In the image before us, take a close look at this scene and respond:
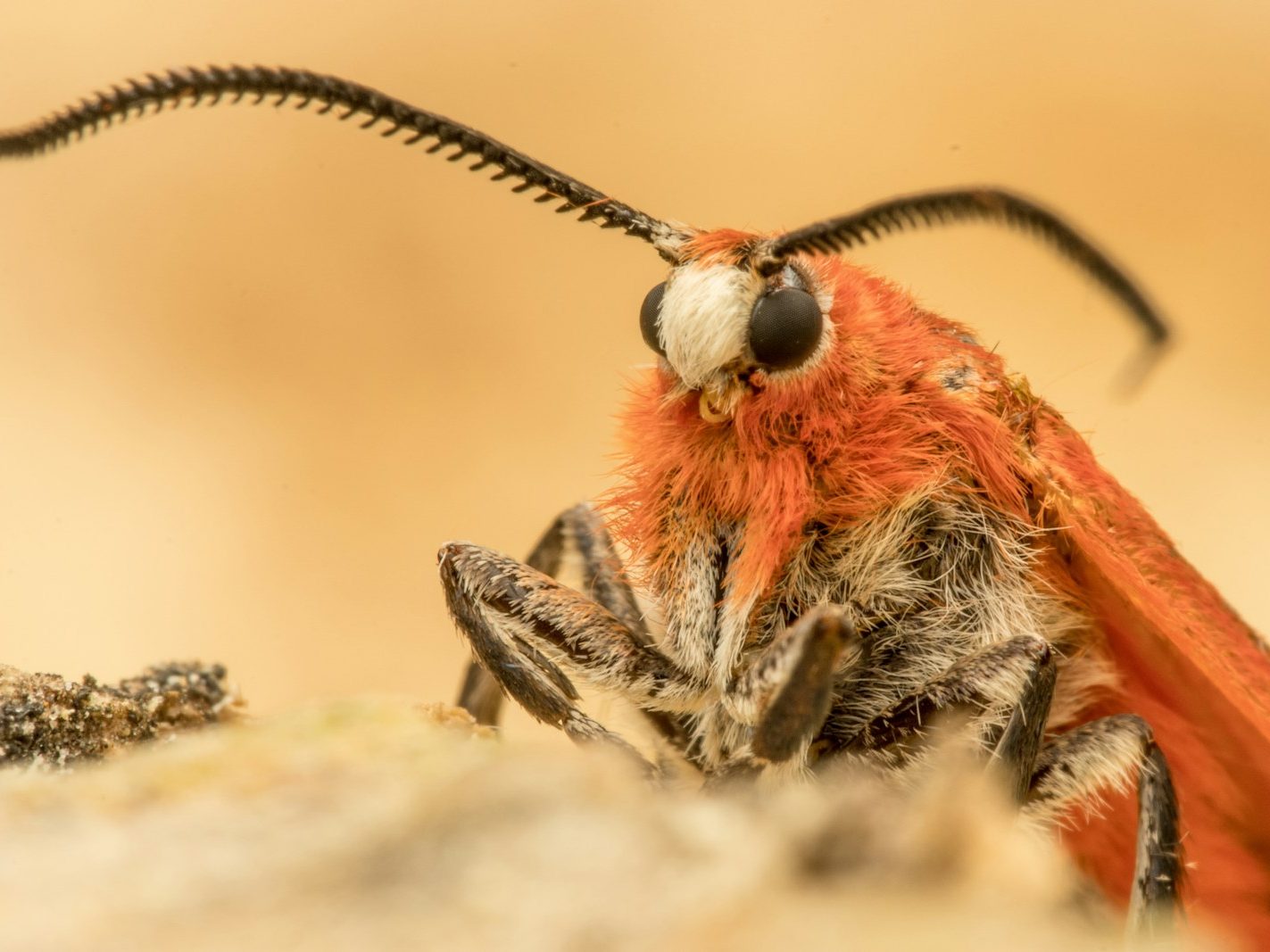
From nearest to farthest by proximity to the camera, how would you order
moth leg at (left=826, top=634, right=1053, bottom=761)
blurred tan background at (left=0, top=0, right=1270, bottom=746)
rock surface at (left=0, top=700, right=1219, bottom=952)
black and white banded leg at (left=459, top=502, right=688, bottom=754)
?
1. rock surface at (left=0, top=700, right=1219, bottom=952)
2. moth leg at (left=826, top=634, right=1053, bottom=761)
3. black and white banded leg at (left=459, top=502, right=688, bottom=754)
4. blurred tan background at (left=0, top=0, right=1270, bottom=746)

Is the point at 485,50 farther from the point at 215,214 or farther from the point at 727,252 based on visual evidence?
the point at 727,252

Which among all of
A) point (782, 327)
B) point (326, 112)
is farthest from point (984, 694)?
point (326, 112)

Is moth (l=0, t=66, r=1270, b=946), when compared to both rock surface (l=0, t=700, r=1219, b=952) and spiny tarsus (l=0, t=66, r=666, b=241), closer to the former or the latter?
spiny tarsus (l=0, t=66, r=666, b=241)

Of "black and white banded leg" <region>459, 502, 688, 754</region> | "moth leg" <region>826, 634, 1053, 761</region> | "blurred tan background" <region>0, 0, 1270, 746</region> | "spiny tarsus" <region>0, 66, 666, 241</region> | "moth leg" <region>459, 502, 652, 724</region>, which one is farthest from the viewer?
"blurred tan background" <region>0, 0, 1270, 746</region>

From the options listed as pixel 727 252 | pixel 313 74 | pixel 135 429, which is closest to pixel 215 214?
pixel 135 429

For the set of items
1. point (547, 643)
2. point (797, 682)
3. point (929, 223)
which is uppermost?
point (929, 223)

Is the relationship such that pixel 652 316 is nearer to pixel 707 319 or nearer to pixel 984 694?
pixel 707 319

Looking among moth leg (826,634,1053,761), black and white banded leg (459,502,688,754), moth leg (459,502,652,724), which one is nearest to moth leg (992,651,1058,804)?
moth leg (826,634,1053,761)
